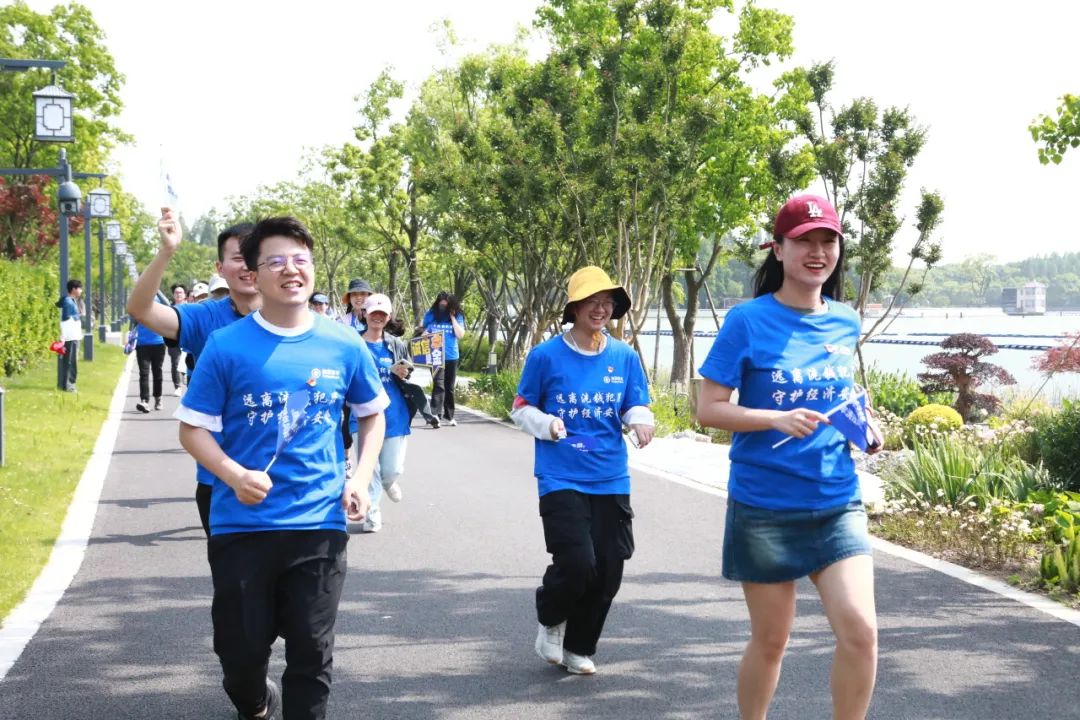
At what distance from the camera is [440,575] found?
7375mm

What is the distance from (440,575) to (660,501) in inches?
134

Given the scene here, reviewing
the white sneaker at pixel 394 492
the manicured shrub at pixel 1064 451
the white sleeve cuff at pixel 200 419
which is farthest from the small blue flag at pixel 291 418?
the manicured shrub at pixel 1064 451

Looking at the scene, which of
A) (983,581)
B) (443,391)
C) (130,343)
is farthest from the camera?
(443,391)

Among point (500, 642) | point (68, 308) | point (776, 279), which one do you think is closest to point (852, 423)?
point (776, 279)

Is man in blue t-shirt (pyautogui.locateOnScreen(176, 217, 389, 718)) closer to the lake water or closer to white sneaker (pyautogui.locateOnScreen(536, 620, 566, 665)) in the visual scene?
white sneaker (pyautogui.locateOnScreen(536, 620, 566, 665))

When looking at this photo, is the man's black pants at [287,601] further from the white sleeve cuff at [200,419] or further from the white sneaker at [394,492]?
the white sneaker at [394,492]

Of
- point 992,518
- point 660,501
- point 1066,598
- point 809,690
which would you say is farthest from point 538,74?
point 809,690

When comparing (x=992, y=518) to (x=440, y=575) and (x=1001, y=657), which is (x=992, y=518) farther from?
(x=440, y=575)

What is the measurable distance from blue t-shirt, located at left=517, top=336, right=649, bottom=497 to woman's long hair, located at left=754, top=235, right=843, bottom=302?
1.15m

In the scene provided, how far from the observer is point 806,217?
12.5 feet

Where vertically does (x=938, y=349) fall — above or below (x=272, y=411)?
below

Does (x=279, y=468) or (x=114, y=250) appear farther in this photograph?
(x=114, y=250)

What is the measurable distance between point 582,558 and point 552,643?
509 millimetres

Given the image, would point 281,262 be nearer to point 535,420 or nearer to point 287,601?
point 287,601
